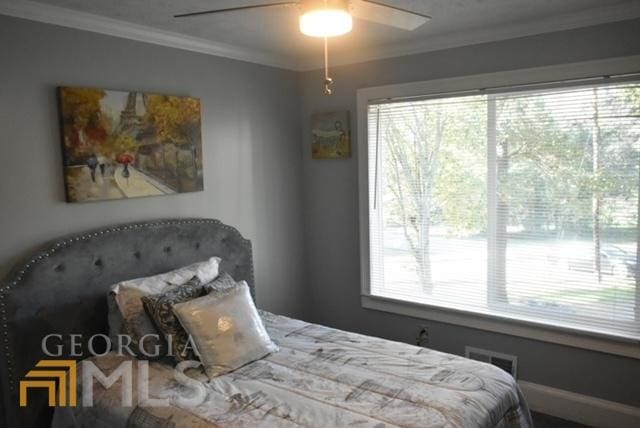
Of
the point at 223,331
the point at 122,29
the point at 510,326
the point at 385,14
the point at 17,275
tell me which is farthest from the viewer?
the point at 510,326

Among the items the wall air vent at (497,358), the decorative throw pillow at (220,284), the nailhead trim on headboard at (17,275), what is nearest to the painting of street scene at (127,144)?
the nailhead trim on headboard at (17,275)

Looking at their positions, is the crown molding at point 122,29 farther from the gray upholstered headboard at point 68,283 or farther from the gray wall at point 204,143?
the gray upholstered headboard at point 68,283

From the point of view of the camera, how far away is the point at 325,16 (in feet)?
5.44

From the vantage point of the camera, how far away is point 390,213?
3670 mm

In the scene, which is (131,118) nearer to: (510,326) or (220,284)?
(220,284)

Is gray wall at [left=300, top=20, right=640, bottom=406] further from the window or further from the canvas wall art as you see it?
the window

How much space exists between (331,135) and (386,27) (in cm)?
105

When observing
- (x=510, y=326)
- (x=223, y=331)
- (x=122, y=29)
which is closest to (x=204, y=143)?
(x=122, y=29)

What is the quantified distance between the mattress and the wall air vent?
889 millimetres

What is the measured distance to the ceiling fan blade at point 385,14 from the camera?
6.27 ft

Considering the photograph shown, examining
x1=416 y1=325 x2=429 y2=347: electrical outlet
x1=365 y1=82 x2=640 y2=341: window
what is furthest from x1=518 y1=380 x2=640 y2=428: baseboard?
x1=416 y1=325 x2=429 y2=347: electrical outlet

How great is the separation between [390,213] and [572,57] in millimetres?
1532

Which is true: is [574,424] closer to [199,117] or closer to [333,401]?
[333,401]

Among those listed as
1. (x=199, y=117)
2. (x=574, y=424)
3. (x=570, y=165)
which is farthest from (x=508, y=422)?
(x=199, y=117)
